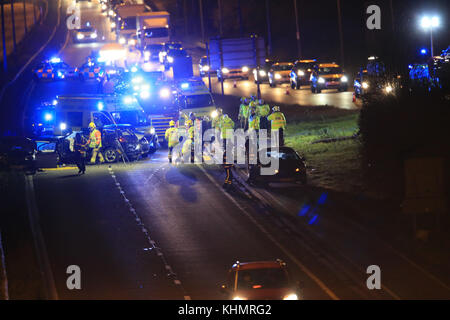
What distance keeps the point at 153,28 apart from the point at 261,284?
168 feet

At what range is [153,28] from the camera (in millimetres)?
62969

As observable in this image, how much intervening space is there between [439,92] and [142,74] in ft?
89.2

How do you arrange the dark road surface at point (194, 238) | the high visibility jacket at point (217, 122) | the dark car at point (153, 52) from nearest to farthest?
the dark road surface at point (194, 238)
the high visibility jacket at point (217, 122)
the dark car at point (153, 52)

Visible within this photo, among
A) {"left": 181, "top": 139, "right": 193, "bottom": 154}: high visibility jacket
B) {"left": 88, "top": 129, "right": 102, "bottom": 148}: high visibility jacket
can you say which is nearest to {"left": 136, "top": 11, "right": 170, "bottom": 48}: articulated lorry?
{"left": 88, "top": 129, "right": 102, "bottom": 148}: high visibility jacket

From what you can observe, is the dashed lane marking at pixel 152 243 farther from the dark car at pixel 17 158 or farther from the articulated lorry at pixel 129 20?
the articulated lorry at pixel 129 20

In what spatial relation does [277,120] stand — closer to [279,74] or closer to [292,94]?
[292,94]

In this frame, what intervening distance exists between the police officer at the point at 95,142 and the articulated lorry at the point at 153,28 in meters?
32.7

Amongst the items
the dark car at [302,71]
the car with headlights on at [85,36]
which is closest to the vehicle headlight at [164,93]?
the dark car at [302,71]

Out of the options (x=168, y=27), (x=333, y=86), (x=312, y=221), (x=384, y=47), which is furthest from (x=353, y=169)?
(x=168, y=27)

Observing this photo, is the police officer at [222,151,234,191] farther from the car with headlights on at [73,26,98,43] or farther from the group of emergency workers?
the car with headlights on at [73,26,98,43]

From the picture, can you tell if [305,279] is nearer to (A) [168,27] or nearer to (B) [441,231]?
(B) [441,231]

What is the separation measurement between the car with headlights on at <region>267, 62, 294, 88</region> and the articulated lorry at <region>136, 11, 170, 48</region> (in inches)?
444

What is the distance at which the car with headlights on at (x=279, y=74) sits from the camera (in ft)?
177

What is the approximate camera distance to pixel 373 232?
20266mm
